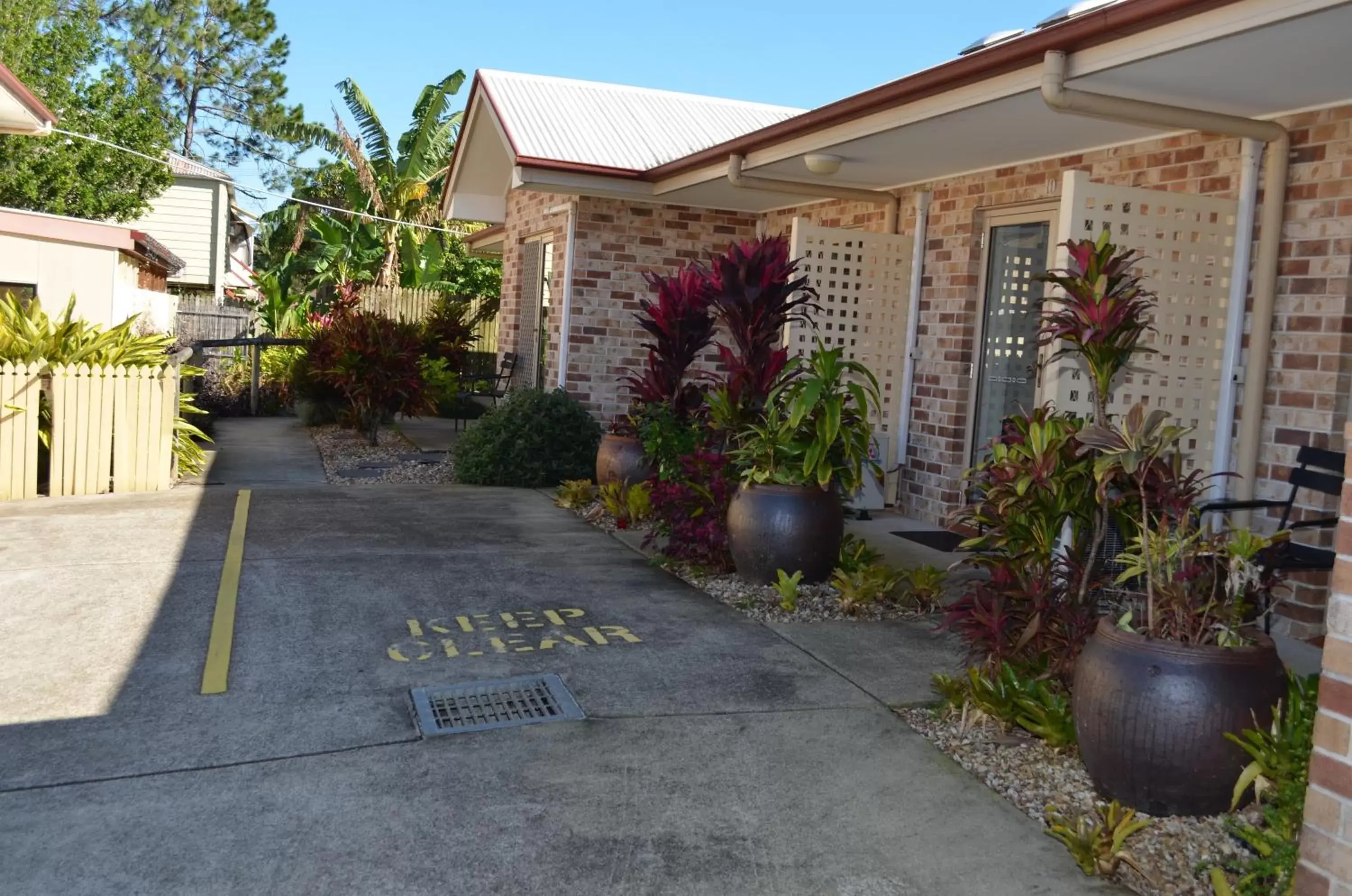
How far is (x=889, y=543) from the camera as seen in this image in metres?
8.19

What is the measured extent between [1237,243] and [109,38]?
38829mm

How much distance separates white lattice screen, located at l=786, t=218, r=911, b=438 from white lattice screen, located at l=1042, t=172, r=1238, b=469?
282 cm

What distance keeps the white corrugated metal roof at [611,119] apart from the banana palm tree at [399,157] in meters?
11.4

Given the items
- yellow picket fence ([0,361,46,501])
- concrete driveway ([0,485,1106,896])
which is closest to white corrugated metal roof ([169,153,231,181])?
yellow picket fence ([0,361,46,501])

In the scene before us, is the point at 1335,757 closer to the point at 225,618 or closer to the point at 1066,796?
the point at 1066,796

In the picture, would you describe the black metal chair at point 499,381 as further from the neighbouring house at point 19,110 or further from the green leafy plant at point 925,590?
the green leafy plant at point 925,590

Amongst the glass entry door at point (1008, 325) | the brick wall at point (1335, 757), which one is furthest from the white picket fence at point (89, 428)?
the brick wall at point (1335, 757)

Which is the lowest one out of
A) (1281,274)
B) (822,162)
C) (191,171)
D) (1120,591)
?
(1120,591)

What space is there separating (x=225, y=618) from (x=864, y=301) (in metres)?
5.48

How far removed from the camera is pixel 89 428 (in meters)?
9.32

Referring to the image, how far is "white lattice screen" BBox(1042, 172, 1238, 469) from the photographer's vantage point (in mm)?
6184

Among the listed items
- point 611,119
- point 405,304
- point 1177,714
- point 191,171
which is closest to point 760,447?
point 1177,714

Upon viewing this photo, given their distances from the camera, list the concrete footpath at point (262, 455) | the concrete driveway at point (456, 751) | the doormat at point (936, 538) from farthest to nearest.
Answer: the concrete footpath at point (262, 455)
the doormat at point (936, 538)
the concrete driveway at point (456, 751)

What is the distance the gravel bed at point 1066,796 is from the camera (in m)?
3.42
